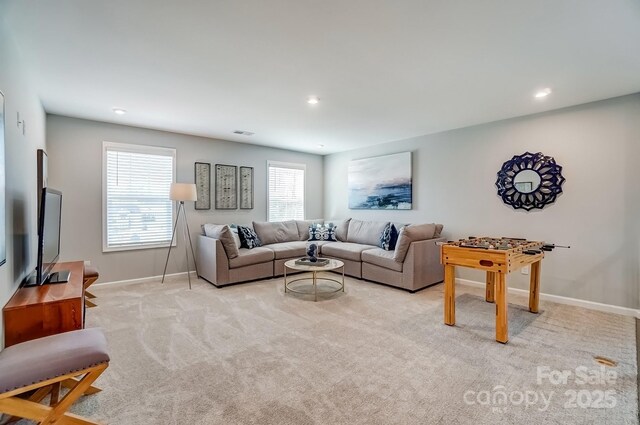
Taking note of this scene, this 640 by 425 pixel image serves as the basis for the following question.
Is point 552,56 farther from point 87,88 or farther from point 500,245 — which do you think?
point 87,88

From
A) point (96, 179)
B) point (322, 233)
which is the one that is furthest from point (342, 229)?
point (96, 179)

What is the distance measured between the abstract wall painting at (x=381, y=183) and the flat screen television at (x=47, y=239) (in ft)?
15.2

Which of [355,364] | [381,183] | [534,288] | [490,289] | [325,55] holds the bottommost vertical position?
[355,364]

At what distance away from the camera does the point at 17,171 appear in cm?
228

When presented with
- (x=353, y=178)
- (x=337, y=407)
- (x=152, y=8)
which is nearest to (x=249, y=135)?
(x=353, y=178)

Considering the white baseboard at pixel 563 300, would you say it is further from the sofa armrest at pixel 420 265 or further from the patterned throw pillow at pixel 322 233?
the patterned throw pillow at pixel 322 233

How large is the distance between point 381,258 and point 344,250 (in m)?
0.76

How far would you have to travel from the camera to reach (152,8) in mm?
1868

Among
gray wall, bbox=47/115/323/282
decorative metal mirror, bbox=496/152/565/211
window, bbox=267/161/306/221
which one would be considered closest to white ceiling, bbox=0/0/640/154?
gray wall, bbox=47/115/323/282

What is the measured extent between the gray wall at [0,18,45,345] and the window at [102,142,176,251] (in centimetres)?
135

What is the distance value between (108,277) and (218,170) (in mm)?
2345

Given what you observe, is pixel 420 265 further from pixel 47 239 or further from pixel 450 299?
pixel 47 239

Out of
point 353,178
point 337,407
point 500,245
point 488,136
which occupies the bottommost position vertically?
point 337,407

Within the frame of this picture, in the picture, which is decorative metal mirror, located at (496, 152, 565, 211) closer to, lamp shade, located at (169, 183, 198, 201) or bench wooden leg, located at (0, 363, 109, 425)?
lamp shade, located at (169, 183, 198, 201)
